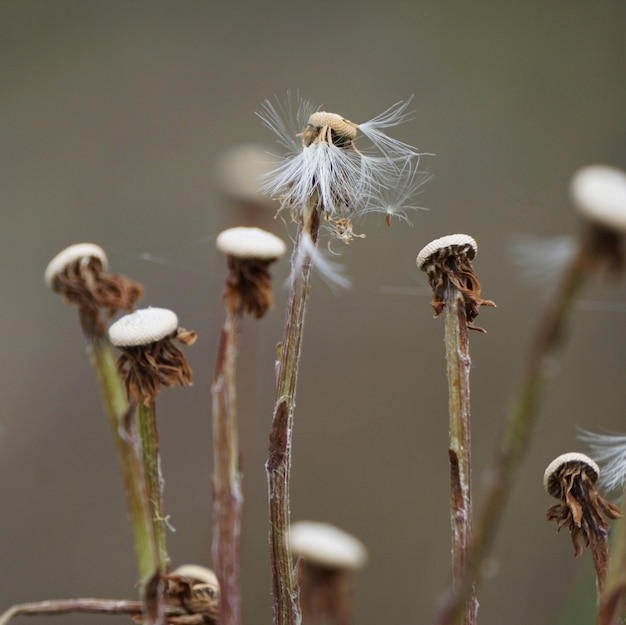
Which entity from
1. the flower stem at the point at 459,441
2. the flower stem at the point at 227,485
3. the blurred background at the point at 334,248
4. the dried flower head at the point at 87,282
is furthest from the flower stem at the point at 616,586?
the blurred background at the point at 334,248

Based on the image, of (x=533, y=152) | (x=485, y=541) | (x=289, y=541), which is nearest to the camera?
(x=485, y=541)

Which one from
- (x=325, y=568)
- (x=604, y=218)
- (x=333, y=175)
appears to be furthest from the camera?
(x=333, y=175)

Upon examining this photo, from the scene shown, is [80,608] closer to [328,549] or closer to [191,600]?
[191,600]

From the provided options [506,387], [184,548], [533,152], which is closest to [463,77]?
[533,152]

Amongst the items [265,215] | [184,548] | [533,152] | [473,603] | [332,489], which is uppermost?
[533,152]

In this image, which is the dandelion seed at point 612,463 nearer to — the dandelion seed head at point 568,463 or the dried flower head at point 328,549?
the dandelion seed head at point 568,463

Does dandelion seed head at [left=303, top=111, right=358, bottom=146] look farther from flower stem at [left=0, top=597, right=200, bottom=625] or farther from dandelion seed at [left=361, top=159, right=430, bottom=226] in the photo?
flower stem at [left=0, top=597, right=200, bottom=625]

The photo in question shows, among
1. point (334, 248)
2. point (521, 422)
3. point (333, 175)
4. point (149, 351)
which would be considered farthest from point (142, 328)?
point (334, 248)

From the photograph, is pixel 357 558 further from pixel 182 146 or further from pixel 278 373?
pixel 182 146
